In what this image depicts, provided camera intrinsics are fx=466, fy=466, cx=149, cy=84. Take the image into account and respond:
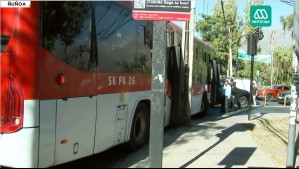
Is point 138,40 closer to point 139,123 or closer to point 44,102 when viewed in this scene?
point 139,123

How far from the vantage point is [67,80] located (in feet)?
21.7

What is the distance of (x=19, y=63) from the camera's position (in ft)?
19.4

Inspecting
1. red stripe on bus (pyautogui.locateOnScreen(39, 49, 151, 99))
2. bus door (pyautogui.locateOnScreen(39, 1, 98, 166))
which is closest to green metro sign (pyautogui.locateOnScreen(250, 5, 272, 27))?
red stripe on bus (pyautogui.locateOnScreen(39, 49, 151, 99))

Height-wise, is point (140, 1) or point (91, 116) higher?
point (140, 1)

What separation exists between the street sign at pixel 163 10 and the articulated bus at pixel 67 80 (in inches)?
41.7

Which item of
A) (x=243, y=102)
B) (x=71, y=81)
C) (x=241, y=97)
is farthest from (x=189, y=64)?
(x=241, y=97)

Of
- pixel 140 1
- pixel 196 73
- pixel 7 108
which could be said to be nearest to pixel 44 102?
pixel 7 108

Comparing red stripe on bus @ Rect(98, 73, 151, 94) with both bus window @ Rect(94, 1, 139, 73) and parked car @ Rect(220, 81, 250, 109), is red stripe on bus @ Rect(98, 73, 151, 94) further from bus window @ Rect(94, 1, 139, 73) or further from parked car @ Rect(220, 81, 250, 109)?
parked car @ Rect(220, 81, 250, 109)

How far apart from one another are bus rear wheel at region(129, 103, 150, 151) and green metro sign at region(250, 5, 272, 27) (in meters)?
6.16

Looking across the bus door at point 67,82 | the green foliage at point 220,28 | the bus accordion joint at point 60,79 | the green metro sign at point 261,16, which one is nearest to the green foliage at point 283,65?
the green foliage at point 220,28

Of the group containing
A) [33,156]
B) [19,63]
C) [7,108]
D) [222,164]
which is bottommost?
[222,164]

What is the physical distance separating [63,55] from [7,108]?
114 centimetres

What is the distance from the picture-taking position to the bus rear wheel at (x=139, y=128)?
9516mm

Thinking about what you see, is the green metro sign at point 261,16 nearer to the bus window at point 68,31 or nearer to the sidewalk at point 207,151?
the sidewalk at point 207,151
